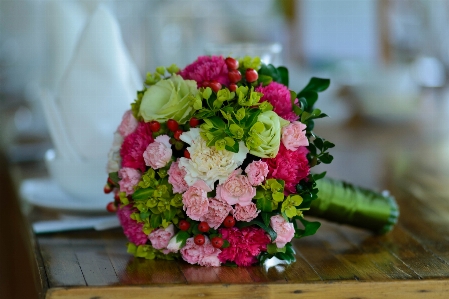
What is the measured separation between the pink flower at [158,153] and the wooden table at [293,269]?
12 centimetres

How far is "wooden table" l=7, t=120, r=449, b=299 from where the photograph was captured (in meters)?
0.70

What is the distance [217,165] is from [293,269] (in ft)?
0.53

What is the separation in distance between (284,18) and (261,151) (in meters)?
2.67

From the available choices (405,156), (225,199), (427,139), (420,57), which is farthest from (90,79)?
(420,57)

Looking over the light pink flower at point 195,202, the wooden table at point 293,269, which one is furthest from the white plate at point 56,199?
the light pink flower at point 195,202

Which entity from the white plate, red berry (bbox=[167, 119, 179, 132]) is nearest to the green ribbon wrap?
red berry (bbox=[167, 119, 179, 132])

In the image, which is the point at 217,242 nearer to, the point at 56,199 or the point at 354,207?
the point at 354,207

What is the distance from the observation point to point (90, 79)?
1.05 m

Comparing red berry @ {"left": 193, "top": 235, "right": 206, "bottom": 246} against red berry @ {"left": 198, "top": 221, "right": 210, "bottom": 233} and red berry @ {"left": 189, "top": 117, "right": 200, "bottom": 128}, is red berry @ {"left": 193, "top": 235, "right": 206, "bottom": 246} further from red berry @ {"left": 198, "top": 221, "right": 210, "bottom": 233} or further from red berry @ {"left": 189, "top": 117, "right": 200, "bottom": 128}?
red berry @ {"left": 189, "top": 117, "right": 200, "bottom": 128}

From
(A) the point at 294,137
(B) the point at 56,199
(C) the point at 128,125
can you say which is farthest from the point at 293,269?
(B) the point at 56,199

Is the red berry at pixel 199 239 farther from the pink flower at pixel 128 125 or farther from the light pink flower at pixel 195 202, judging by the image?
the pink flower at pixel 128 125

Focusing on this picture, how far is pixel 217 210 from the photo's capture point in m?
0.73

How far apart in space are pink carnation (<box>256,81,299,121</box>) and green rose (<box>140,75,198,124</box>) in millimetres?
82

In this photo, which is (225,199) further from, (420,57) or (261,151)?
(420,57)
